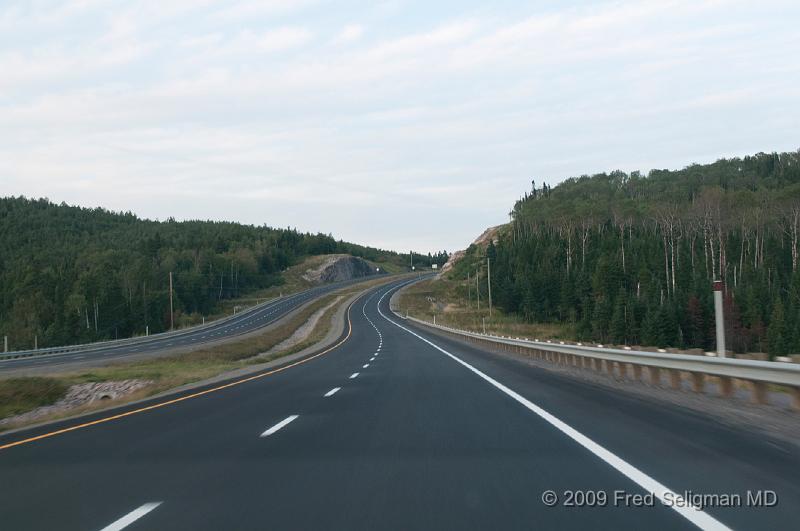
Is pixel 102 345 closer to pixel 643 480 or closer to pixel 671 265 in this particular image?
pixel 671 265

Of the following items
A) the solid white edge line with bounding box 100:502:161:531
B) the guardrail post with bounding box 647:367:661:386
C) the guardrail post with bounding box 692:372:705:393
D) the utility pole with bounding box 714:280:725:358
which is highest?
the utility pole with bounding box 714:280:725:358

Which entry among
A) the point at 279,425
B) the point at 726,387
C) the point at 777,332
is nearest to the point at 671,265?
the point at 777,332

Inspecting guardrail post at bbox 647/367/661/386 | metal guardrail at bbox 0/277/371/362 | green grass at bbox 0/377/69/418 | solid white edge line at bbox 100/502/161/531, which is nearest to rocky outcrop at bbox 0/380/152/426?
green grass at bbox 0/377/69/418

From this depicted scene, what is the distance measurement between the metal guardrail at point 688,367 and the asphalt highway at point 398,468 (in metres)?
1.35

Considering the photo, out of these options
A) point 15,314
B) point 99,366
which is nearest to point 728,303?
point 99,366

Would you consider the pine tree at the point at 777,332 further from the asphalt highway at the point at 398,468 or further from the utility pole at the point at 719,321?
the asphalt highway at the point at 398,468

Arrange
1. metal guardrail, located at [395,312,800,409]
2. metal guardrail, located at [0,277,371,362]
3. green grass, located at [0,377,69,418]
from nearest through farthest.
→ 1. metal guardrail, located at [395,312,800,409]
2. green grass, located at [0,377,69,418]
3. metal guardrail, located at [0,277,371,362]

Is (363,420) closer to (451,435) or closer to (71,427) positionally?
(451,435)

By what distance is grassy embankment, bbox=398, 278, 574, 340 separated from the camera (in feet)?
360

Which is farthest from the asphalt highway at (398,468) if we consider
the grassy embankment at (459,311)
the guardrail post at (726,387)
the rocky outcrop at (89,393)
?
the grassy embankment at (459,311)

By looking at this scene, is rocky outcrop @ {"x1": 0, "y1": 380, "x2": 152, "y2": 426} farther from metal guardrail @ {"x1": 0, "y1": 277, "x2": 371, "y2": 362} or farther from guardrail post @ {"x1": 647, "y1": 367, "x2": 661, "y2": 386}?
metal guardrail @ {"x1": 0, "y1": 277, "x2": 371, "y2": 362}

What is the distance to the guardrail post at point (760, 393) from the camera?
45.3 feet

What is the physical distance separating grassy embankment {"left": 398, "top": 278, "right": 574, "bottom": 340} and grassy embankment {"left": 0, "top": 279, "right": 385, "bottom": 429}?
93.1 feet

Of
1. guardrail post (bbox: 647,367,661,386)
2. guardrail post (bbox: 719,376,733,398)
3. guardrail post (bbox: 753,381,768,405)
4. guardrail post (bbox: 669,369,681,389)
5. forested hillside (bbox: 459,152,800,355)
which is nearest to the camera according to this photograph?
guardrail post (bbox: 753,381,768,405)
